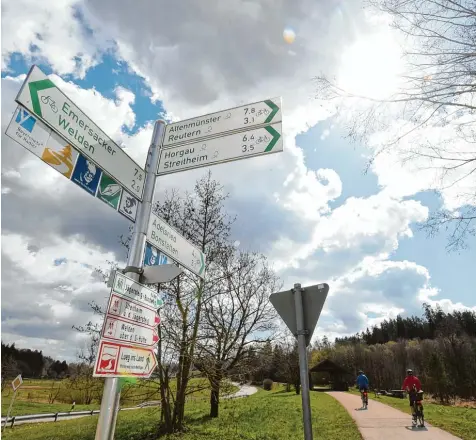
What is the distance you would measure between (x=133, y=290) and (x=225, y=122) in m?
1.83

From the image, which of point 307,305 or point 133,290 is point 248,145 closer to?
point 133,290

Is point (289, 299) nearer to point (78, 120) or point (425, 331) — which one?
point (78, 120)

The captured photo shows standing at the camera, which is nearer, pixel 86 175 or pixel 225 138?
pixel 86 175

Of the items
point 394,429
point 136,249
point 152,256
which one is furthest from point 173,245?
point 394,429

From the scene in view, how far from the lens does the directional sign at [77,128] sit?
2.36m

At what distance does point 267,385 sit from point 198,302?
152ft

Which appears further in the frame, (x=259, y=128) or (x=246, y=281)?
(x=246, y=281)

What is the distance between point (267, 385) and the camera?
51.2m

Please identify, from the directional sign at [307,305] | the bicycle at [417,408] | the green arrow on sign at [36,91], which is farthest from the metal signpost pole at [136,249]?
the bicycle at [417,408]

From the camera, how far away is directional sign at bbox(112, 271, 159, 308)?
234 centimetres

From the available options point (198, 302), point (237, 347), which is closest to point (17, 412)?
point (237, 347)

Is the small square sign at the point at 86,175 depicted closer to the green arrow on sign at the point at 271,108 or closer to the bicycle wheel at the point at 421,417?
the green arrow on sign at the point at 271,108

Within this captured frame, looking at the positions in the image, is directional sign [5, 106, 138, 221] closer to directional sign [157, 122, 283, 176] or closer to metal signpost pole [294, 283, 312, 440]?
directional sign [157, 122, 283, 176]

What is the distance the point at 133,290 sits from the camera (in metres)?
2.50
